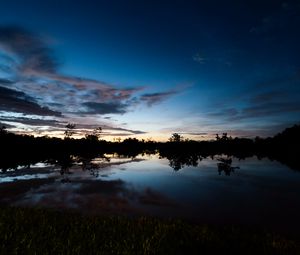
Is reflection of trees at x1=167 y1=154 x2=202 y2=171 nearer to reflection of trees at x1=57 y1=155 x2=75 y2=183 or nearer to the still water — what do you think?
reflection of trees at x1=57 y1=155 x2=75 y2=183

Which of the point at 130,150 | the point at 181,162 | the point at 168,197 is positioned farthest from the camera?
the point at 130,150

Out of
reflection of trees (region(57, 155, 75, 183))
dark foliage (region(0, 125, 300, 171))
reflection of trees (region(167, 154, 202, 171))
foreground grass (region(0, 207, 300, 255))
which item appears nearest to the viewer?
foreground grass (region(0, 207, 300, 255))

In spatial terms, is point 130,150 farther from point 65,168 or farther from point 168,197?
point 168,197

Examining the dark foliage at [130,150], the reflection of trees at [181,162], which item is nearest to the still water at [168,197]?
the reflection of trees at [181,162]

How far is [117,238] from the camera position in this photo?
11.4m

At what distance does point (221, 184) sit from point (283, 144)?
13264cm

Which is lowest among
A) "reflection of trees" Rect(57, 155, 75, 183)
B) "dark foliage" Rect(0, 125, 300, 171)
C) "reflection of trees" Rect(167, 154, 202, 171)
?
"reflection of trees" Rect(57, 155, 75, 183)

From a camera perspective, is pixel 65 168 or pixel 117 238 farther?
pixel 65 168

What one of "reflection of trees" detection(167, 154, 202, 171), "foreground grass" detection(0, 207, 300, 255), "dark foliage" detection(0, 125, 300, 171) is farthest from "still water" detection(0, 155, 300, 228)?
"dark foliage" detection(0, 125, 300, 171)

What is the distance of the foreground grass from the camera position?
10047 mm

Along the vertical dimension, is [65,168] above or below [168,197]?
above

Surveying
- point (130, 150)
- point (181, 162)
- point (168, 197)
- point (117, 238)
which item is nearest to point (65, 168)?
A: point (168, 197)

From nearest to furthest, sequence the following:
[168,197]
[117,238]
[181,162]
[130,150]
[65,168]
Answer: [117,238] < [168,197] < [65,168] < [181,162] < [130,150]

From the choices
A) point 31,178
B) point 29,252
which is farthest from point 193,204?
point 31,178
